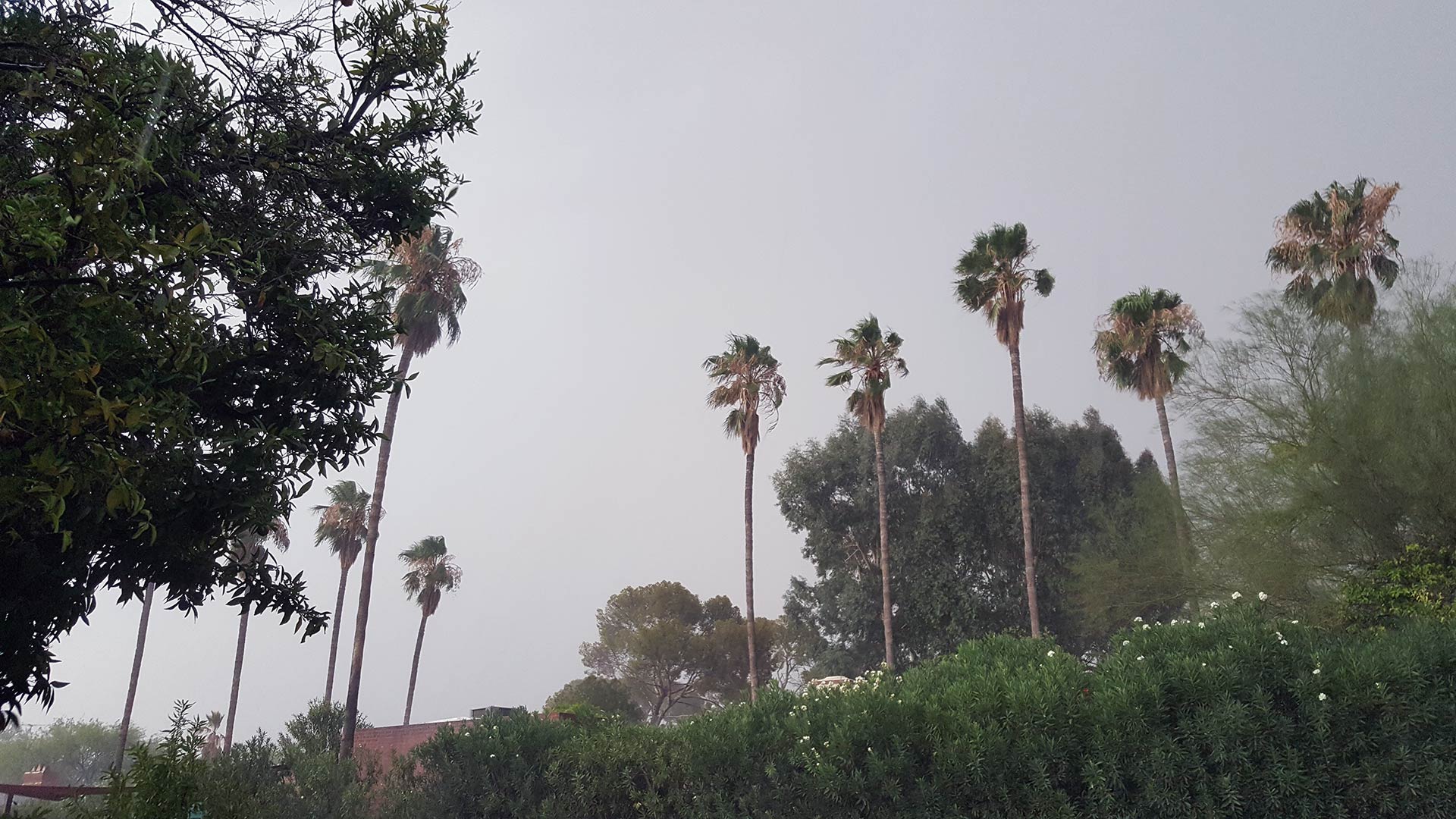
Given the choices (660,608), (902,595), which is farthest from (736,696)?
(902,595)

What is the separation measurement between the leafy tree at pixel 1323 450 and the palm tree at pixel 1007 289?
6.27m

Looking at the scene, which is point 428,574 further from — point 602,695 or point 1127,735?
point 1127,735

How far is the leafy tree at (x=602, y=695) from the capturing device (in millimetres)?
50559

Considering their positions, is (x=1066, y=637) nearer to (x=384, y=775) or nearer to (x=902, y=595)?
(x=902, y=595)

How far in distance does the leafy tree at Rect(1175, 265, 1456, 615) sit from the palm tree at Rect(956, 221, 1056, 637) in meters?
6.27

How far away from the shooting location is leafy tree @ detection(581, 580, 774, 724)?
2127 inches

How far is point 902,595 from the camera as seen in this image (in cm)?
3538

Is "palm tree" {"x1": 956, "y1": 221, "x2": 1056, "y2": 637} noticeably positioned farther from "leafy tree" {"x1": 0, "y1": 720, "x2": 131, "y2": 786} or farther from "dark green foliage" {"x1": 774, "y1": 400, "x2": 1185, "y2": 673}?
"leafy tree" {"x1": 0, "y1": 720, "x2": 131, "y2": 786}

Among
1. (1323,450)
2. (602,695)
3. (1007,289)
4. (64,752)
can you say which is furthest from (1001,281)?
(64,752)

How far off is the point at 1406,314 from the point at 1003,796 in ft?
39.0

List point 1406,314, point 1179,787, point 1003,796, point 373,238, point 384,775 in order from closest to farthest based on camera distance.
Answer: point 373,238
point 1179,787
point 1003,796
point 1406,314
point 384,775

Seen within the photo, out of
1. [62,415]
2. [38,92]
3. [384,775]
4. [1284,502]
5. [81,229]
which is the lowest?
[384,775]

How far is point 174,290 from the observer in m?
3.54

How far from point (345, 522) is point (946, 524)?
2496 centimetres
